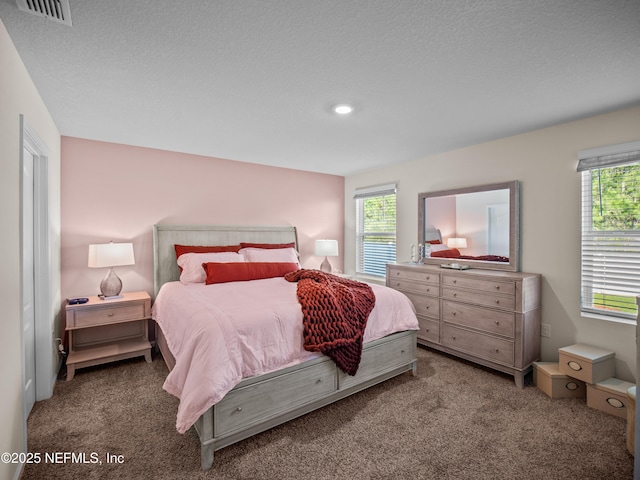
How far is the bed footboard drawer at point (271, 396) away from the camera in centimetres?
191

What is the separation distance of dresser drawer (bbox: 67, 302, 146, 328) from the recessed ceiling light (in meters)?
2.63

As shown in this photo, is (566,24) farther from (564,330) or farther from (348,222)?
(348,222)

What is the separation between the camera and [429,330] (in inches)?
141

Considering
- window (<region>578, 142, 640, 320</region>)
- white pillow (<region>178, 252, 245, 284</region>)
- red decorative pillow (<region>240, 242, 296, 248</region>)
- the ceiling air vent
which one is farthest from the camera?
red decorative pillow (<region>240, 242, 296, 248</region>)

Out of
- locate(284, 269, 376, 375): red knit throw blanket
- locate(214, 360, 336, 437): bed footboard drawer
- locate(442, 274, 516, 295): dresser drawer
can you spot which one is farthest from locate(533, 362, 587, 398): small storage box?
locate(214, 360, 336, 437): bed footboard drawer

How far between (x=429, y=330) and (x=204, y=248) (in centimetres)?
276

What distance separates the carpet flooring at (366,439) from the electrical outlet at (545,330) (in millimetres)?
531

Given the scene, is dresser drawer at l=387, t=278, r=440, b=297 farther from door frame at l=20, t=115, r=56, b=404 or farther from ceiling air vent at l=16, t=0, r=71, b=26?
ceiling air vent at l=16, t=0, r=71, b=26

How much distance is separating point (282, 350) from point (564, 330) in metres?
2.57

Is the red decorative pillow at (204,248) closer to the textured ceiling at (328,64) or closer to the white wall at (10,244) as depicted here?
the textured ceiling at (328,64)

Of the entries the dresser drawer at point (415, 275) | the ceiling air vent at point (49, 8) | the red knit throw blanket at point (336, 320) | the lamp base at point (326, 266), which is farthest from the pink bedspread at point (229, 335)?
the lamp base at point (326, 266)

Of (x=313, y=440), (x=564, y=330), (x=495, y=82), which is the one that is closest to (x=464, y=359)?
(x=564, y=330)

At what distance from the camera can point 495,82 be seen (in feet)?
6.97

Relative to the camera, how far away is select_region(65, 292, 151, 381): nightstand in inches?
116
